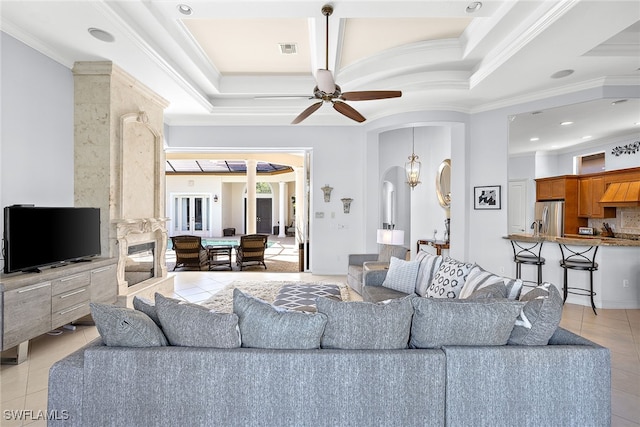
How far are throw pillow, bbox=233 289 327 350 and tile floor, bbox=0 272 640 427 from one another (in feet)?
5.43

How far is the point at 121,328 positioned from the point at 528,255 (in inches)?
205

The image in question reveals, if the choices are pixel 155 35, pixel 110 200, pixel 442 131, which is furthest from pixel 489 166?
pixel 110 200

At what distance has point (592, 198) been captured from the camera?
24.1ft

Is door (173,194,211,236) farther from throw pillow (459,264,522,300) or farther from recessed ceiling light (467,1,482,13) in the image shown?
throw pillow (459,264,522,300)

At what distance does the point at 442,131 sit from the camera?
7.18 metres

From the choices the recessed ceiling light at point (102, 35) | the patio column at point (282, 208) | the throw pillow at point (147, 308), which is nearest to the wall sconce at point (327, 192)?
the recessed ceiling light at point (102, 35)

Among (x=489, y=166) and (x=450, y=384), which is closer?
(x=450, y=384)

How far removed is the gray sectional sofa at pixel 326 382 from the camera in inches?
62.2

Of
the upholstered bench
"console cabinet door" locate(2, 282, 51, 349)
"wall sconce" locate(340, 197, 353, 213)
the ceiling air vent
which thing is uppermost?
the ceiling air vent

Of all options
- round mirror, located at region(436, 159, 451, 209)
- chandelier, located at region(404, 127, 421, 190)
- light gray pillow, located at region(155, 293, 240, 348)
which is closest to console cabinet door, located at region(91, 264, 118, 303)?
light gray pillow, located at region(155, 293, 240, 348)

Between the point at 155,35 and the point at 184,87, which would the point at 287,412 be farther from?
the point at 184,87

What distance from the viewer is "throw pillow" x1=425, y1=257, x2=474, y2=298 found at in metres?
3.00

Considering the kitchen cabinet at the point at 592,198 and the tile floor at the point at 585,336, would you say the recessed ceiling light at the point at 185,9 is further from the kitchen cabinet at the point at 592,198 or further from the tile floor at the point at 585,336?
the kitchen cabinet at the point at 592,198

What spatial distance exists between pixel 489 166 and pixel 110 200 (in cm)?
550
